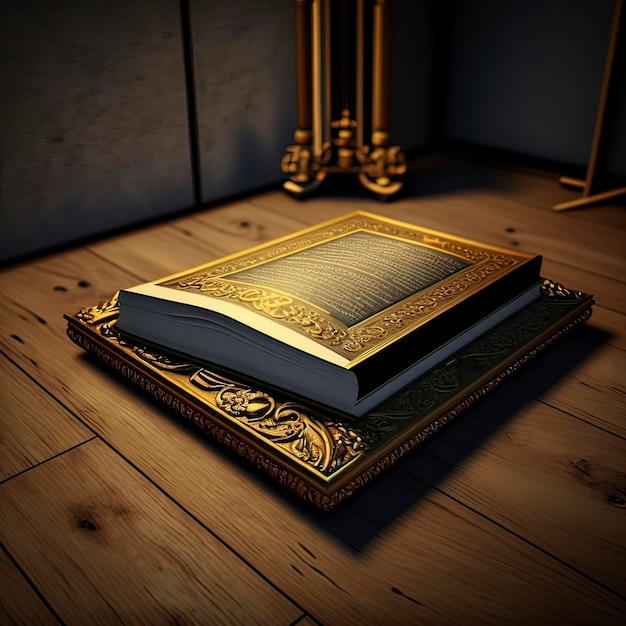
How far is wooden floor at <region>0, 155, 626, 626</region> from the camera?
0.47 meters

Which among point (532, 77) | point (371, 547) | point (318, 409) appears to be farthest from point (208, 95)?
point (371, 547)

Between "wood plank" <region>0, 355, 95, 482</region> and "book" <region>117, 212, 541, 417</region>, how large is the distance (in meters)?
0.10

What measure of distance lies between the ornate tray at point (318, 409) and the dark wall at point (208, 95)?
41cm

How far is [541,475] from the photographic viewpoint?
0.57 m

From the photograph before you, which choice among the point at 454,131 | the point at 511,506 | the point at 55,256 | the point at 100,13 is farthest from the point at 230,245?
the point at 454,131

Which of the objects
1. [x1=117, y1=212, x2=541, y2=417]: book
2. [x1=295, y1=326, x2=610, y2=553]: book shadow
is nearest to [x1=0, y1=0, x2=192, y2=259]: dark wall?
[x1=117, y1=212, x2=541, y2=417]: book

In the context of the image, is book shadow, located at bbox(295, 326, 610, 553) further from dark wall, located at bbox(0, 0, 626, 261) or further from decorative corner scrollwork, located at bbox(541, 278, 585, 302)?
dark wall, located at bbox(0, 0, 626, 261)

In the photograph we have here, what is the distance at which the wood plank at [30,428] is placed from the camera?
61 cm

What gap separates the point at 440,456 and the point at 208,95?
0.81 metres

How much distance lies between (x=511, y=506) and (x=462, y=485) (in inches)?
1.6

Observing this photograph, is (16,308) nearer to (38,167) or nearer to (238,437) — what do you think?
(38,167)

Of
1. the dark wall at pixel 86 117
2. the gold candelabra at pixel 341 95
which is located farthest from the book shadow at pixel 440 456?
the dark wall at pixel 86 117

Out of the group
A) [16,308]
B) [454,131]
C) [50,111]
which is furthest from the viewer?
[454,131]

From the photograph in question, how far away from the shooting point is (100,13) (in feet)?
3.38
